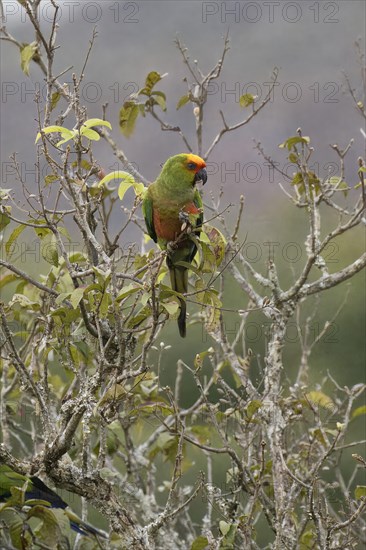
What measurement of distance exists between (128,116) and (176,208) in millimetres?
549

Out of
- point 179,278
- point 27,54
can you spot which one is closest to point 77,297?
point 179,278

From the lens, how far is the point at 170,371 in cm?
737

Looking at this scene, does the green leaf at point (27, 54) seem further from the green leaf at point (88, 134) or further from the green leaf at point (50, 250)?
the green leaf at point (50, 250)

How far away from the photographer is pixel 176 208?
292cm

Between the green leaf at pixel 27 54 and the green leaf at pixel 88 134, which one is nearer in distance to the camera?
the green leaf at pixel 88 134

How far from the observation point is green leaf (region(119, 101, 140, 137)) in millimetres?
3268

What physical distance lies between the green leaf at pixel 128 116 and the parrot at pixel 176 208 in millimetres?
306

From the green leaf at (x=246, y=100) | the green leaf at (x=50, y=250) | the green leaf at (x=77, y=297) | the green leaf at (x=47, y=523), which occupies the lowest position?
the green leaf at (x=47, y=523)

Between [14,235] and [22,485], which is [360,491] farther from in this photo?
[14,235]

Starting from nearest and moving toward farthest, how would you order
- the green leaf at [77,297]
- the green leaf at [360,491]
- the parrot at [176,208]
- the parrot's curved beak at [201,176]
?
the green leaf at [77,297], the green leaf at [360,491], the parrot at [176,208], the parrot's curved beak at [201,176]

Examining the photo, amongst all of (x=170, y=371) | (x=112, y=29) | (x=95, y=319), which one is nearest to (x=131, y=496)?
(x=95, y=319)

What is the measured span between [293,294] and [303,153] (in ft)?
1.67

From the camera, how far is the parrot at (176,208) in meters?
2.91

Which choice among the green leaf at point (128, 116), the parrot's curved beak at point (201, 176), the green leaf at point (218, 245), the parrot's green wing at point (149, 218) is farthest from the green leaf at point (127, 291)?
the green leaf at point (128, 116)
